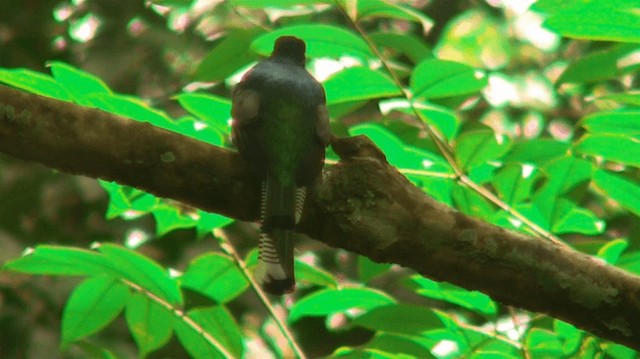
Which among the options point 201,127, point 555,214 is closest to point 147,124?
point 201,127

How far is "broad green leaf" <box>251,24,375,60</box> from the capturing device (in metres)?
1.81

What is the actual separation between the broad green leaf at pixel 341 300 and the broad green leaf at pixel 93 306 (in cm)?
35

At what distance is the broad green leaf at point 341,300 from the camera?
6.14ft

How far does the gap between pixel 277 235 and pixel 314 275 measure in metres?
0.20

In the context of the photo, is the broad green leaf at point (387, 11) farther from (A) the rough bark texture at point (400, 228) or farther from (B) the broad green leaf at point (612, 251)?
(B) the broad green leaf at point (612, 251)

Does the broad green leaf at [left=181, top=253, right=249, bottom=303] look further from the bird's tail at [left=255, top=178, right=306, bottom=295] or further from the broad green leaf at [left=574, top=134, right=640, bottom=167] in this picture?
the broad green leaf at [left=574, top=134, right=640, bottom=167]

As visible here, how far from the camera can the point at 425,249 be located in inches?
69.0

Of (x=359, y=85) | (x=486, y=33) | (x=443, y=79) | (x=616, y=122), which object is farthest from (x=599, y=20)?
(x=486, y=33)

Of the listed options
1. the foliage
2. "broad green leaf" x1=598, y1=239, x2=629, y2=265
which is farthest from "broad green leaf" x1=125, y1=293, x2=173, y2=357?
"broad green leaf" x1=598, y1=239, x2=629, y2=265

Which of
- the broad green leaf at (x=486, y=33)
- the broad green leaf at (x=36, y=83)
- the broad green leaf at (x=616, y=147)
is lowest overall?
the broad green leaf at (x=486, y=33)

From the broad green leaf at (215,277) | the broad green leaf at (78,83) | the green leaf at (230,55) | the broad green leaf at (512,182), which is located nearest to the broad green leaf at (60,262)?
the broad green leaf at (215,277)

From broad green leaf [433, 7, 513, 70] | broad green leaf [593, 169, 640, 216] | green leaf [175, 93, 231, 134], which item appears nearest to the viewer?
broad green leaf [593, 169, 640, 216]

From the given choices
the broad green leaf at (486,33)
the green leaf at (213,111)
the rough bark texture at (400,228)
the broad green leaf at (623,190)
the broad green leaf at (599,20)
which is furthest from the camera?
the broad green leaf at (486,33)

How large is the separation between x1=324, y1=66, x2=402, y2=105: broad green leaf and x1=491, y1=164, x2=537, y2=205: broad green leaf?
0.95ft
